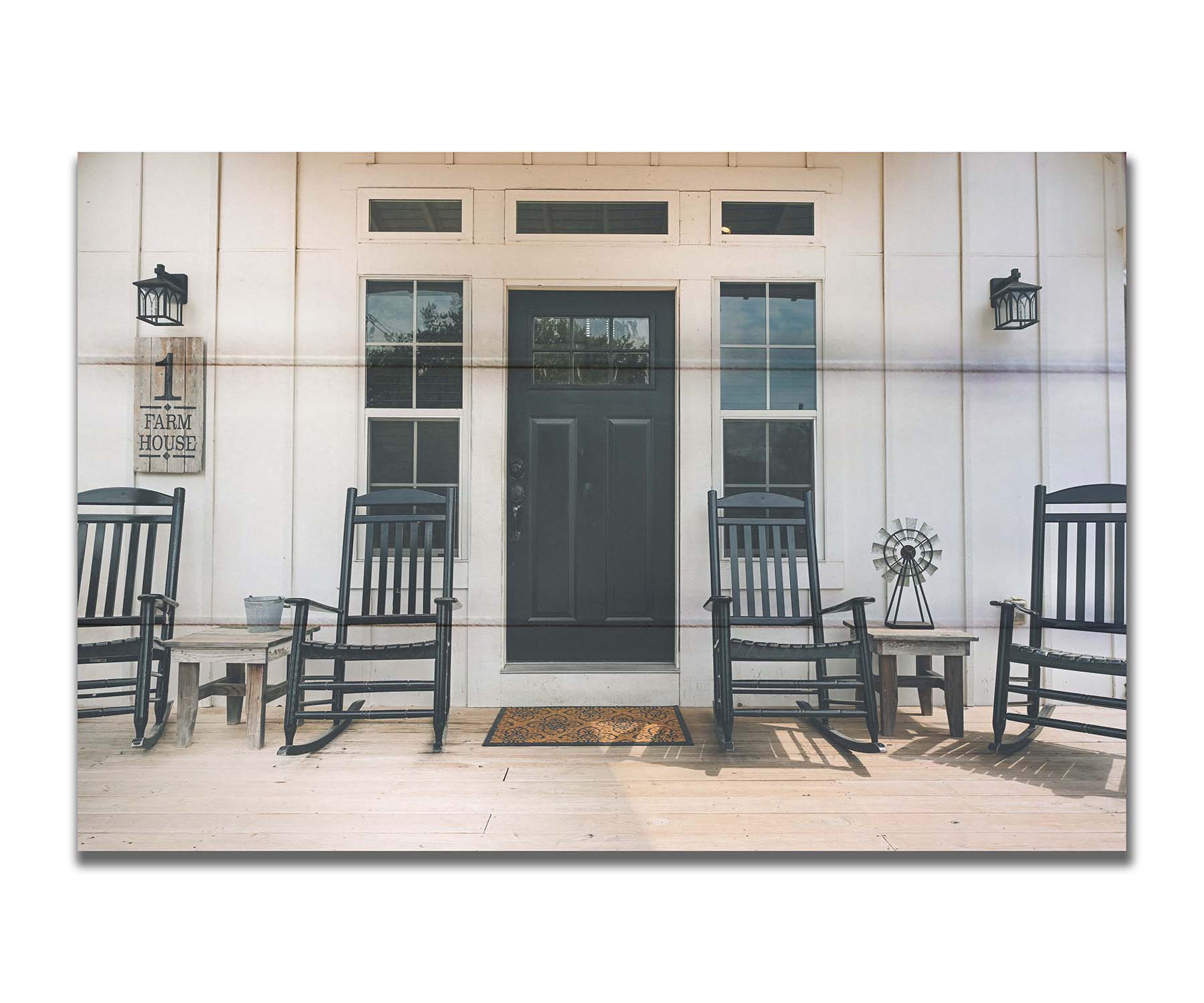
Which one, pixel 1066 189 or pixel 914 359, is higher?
pixel 1066 189

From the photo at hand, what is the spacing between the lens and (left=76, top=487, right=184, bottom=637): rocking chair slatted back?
227 centimetres

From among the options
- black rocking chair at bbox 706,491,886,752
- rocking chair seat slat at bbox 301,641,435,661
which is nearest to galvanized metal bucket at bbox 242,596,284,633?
rocking chair seat slat at bbox 301,641,435,661

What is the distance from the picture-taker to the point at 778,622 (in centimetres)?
244

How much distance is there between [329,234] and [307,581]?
1210 mm

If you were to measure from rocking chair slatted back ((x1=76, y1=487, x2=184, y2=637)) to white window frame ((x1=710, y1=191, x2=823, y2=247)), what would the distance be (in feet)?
6.80

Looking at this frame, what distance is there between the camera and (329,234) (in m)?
2.33

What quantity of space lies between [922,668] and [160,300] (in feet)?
9.65

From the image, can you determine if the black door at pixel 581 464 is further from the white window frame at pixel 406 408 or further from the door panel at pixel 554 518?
the white window frame at pixel 406 408

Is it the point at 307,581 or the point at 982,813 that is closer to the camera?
the point at 982,813

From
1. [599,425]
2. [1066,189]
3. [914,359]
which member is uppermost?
[1066,189]

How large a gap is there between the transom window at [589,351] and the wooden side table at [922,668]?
1.21 meters

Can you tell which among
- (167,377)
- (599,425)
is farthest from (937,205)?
(167,377)

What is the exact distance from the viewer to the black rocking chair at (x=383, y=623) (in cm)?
233

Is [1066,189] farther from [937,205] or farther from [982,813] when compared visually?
[982,813]
